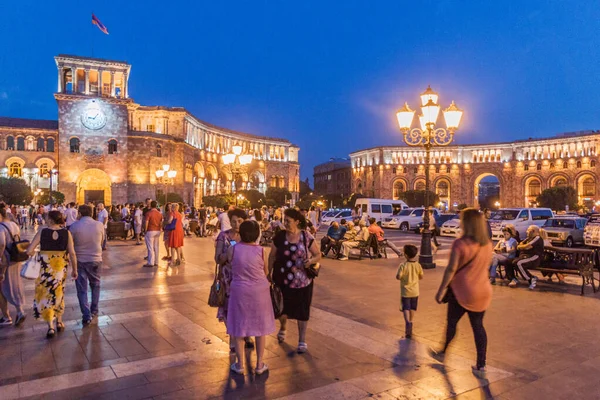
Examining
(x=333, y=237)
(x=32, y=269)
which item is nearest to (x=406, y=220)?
(x=333, y=237)

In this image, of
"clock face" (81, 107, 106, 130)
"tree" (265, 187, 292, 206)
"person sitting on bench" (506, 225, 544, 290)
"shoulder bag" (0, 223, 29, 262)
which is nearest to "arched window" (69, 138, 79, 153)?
"clock face" (81, 107, 106, 130)

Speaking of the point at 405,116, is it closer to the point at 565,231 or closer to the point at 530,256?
the point at 530,256

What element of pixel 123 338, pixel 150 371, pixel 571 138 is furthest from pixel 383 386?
pixel 571 138

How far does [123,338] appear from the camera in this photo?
592 cm

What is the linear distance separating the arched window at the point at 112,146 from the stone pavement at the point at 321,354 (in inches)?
1954

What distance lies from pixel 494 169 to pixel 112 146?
241 ft

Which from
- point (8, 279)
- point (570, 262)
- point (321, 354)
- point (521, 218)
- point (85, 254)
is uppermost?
point (85, 254)

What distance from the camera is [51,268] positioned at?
236 inches

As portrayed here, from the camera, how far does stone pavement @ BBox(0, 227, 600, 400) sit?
437cm

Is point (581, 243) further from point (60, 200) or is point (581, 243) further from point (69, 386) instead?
point (60, 200)

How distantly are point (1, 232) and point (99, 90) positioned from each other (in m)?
54.4

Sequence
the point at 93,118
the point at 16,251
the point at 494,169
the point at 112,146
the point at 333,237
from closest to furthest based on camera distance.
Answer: the point at 16,251, the point at 333,237, the point at 93,118, the point at 112,146, the point at 494,169

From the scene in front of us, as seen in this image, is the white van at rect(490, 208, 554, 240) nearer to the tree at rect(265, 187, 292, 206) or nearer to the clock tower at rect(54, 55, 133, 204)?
the clock tower at rect(54, 55, 133, 204)

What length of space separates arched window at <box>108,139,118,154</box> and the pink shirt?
55343mm
